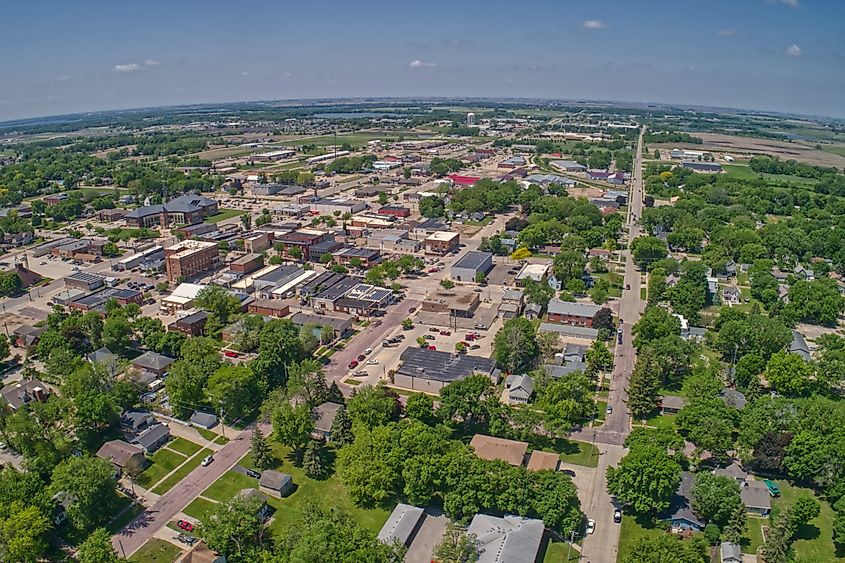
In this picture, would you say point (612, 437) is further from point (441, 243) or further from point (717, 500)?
point (441, 243)

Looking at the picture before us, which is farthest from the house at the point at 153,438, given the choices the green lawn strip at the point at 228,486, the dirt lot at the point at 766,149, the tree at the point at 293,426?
the dirt lot at the point at 766,149

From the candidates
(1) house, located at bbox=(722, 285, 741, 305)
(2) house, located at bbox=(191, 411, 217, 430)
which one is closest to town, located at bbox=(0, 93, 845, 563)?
(2) house, located at bbox=(191, 411, 217, 430)

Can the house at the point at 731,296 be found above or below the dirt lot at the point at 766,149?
below

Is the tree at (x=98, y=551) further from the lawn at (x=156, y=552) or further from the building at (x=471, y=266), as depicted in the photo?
the building at (x=471, y=266)

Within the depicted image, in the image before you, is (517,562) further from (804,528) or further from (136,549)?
(136,549)

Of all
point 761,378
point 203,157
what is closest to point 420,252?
point 761,378

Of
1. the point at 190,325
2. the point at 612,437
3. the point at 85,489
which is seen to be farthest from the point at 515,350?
the point at 85,489

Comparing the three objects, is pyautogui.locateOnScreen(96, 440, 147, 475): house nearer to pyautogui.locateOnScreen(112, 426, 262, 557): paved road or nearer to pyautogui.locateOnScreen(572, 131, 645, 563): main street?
pyautogui.locateOnScreen(112, 426, 262, 557): paved road
